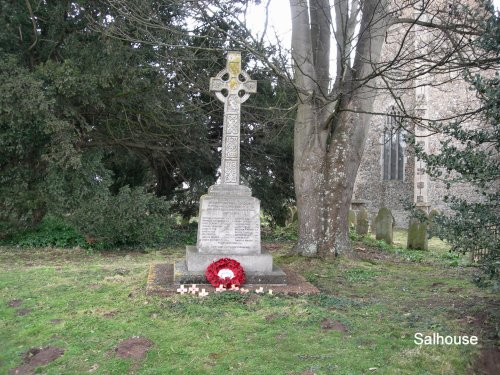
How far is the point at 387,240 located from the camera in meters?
13.8

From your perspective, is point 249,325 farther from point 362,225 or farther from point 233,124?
point 362,225

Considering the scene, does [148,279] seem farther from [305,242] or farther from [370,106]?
[370,106]

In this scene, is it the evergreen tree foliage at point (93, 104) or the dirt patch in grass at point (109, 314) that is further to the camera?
A: the evergreen tree foliage at point (93, 104)

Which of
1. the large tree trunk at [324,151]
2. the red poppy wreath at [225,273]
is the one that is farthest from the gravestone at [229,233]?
the large tree trunk at [324,151]

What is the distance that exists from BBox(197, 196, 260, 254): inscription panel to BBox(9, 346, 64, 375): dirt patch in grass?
2.63 meters

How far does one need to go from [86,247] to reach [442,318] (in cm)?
896

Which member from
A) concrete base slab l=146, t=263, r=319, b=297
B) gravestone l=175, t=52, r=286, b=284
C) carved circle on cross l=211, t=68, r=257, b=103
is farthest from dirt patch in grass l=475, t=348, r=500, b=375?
carved circle on cross l=211, t=68, r=257, b=103

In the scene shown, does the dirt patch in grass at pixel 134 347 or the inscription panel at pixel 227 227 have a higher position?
the inscription panel at pixel 227 227

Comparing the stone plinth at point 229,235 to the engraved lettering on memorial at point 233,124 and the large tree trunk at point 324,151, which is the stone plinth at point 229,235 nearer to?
the engraved lettering on memorial at point 233,124

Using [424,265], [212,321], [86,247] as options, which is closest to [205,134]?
[86,247]

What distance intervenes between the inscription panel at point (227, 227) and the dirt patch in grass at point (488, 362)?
10.8 feet

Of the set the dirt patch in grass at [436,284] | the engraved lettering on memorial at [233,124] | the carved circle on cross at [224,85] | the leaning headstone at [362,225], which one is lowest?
the dirt patch in grass at [436,284]

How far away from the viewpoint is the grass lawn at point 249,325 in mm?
4160

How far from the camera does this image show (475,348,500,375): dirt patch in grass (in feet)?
13.8
